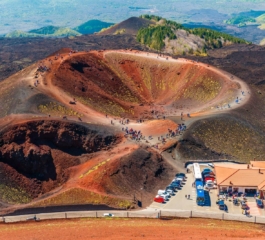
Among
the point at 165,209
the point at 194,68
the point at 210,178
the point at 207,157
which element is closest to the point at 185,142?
the point at 207,157

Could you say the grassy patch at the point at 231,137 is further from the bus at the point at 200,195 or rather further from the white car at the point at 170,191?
the white car at the point at 170,191

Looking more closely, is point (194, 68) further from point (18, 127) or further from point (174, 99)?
point (18, 127)

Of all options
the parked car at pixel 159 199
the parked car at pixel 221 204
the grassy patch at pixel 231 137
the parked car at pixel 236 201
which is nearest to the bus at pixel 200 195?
the parked car at pixel 221 204

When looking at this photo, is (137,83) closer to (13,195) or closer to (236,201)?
(236,201)

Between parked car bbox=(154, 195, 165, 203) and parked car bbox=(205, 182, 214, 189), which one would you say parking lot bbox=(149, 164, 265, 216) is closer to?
parked car bbox=(154, 195, 165, 203)

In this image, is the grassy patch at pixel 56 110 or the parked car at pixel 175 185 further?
the grassy patch at pixel 56 110

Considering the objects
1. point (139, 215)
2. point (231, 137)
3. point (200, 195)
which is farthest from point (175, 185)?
point (231, 137)
